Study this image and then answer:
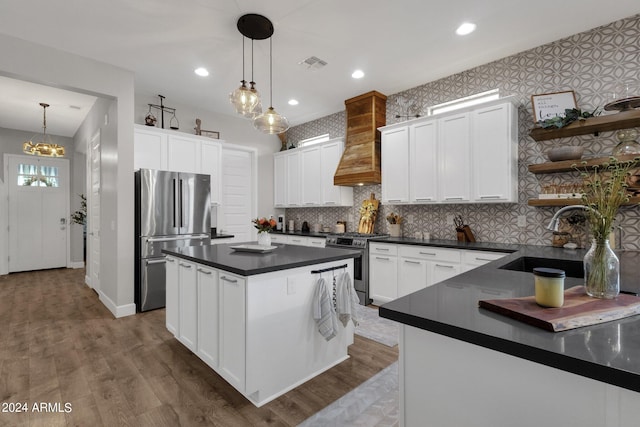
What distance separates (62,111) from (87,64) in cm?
247

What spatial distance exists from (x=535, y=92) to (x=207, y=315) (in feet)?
13.0

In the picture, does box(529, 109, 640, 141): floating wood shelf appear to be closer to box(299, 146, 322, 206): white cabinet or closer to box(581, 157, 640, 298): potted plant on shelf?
box(581, 157, 640, 298): potted plant on shelf

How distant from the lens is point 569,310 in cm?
94

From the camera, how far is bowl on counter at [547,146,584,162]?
285 cm

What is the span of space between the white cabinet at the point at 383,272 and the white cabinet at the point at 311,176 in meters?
1.64

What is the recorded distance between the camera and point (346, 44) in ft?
10.7

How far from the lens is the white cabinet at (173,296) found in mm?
2754

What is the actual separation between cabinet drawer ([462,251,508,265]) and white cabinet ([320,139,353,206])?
2.22 metres

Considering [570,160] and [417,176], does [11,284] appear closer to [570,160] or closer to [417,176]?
[417,176]

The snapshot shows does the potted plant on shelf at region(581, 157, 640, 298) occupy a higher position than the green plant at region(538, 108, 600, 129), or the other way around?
the green plant at region(538, 108, 600, 129)

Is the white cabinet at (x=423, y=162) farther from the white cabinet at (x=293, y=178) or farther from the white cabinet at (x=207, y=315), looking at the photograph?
the white cabinet at (x=207, y=315)

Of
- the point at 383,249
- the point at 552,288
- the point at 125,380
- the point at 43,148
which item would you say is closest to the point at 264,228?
the point at 125,380

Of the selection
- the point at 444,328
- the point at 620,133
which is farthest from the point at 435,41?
the point at 444,328

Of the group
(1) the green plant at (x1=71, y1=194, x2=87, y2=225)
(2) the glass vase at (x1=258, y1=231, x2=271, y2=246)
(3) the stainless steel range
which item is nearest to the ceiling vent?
(2) the glass vase at (x1=258, y1=231, x2=271, y2=246)
